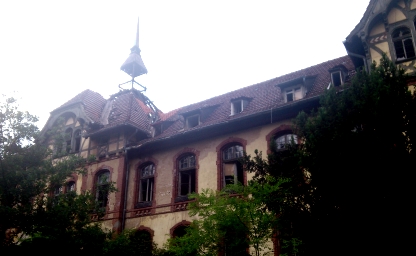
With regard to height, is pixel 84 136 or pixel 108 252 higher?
pixel 84 136

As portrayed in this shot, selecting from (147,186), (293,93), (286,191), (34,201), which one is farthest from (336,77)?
(34,201)

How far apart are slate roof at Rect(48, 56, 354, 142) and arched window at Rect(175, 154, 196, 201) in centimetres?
156

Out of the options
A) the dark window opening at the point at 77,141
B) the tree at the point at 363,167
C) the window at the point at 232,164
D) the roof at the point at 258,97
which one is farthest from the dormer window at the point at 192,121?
the tree at the point at 363,167

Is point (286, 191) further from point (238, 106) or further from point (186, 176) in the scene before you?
point (238, 106)

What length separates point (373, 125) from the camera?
420 inches

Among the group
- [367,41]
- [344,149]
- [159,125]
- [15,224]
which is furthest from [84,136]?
[344,149]

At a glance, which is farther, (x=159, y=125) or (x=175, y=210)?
(x=159, y=125)

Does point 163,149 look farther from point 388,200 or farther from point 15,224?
point 388,200

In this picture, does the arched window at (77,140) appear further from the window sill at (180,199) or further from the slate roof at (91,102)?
the window sill at (180,199)

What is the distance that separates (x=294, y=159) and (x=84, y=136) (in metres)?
15.3

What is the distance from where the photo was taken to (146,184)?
2228cm

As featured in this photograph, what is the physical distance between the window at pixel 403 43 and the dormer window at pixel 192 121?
9794mm

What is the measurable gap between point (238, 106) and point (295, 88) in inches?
116

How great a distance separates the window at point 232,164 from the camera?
768 inches
